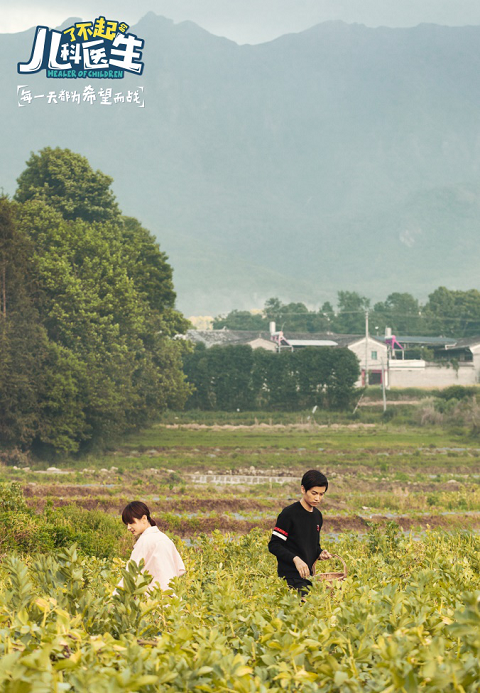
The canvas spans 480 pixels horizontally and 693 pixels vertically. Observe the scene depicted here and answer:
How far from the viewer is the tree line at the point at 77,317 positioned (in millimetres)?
27109

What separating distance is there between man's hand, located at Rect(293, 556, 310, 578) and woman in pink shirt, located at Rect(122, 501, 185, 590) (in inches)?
29.1

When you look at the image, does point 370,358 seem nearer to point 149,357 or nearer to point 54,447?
point 149,357

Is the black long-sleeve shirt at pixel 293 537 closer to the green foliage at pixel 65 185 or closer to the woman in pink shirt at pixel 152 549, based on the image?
the woman in pink shirt at pixel 152 549

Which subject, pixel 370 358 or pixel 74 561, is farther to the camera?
pixel 370 358

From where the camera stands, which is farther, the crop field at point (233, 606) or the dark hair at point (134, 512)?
the dark hair at point (134, 512)

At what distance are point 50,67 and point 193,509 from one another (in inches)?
768

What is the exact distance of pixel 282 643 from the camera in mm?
2924

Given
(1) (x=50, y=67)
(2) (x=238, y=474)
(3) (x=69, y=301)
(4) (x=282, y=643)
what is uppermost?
(1) (x=50, y=67)

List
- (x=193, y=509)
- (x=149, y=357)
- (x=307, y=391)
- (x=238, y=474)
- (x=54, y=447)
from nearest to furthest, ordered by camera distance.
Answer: (x=193, y=509) < (x=54, y=447) < (x=238, y=474) < (x=149, y=357) < (x=307, y=391)

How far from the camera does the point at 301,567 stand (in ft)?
16.9

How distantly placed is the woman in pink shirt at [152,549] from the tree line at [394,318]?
256 ft

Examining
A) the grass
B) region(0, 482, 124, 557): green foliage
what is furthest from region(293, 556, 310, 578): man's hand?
the grass

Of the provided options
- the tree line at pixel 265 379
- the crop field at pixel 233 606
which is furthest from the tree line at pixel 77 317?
the crop field at pixel 233 606

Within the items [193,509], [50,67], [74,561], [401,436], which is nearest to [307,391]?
[401,436]
